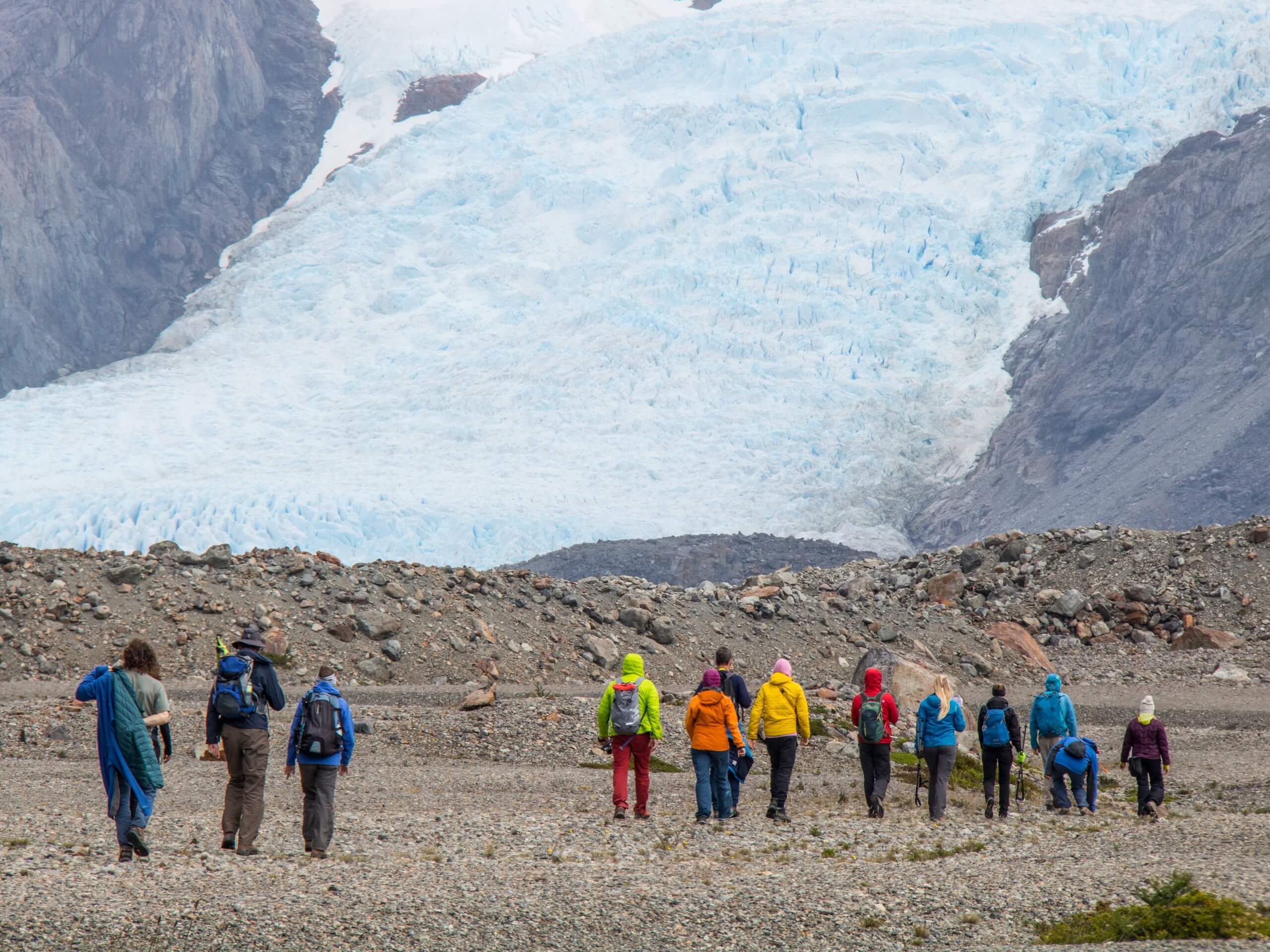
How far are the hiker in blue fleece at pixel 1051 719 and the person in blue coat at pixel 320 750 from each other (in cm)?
675

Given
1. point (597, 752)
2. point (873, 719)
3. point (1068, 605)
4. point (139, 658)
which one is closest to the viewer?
point (139, 658)

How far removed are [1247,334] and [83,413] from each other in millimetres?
53578

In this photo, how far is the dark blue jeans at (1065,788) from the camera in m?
11.7

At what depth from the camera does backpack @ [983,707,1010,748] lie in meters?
10.8

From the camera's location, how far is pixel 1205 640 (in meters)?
24.6

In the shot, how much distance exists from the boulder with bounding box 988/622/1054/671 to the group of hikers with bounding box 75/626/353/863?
746 inches

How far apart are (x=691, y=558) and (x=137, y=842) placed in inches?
1472

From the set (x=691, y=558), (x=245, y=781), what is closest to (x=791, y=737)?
(x=245, y=781)

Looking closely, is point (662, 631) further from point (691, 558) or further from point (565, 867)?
point (691, 558)

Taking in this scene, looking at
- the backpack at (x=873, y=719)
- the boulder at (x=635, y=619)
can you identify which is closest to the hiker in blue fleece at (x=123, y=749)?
the backpack at (x=873, y=719)

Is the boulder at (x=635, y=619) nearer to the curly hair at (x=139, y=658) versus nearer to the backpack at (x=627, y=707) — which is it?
Result: the backpack at (x=627, y=707)

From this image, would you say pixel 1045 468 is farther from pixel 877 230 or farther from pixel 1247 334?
pixel 877 230

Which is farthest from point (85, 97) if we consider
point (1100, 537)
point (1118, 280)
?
point (1100, 537)

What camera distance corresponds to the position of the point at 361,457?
53.3m
